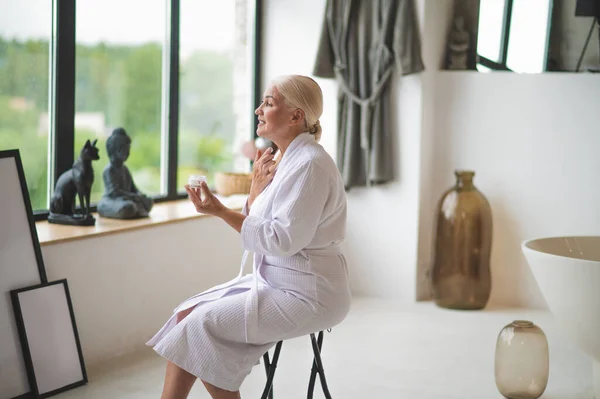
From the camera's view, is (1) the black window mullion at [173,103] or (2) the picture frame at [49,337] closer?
(2) the picture frame at [49,337]

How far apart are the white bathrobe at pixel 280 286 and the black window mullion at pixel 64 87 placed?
5.48ft

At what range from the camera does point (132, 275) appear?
3.90 metres

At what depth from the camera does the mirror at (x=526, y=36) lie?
192 inches

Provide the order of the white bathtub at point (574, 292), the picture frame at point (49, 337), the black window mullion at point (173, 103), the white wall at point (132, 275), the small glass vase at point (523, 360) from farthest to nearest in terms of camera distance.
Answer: the black window mullion at point (173, 103), the white wall at point (132, 275), the small glass vase at point (523, 360), the picture frame at point (49, 337), the white bathtub at point (574, 292)

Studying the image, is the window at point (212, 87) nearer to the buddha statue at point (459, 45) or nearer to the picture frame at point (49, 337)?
the buddha statue at point (459, 45)

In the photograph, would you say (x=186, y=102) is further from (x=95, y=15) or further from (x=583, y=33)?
(x=583, y=33)

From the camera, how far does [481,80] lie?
199 inches

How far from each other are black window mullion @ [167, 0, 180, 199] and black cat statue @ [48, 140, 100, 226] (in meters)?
1.07

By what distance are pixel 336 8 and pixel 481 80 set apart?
99 cm

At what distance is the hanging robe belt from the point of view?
497 cm

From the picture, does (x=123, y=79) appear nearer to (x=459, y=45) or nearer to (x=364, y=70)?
(x=364, y=70)

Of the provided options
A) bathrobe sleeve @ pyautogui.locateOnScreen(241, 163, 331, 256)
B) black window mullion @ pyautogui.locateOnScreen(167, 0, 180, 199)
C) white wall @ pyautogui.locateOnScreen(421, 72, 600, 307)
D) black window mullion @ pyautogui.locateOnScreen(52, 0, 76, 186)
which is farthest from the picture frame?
white wall @ pyautogui.locateOnScreen(421, 72, 600, 307)

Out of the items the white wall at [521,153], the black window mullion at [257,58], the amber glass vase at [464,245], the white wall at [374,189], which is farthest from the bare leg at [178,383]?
the black window mullion at [257,58]

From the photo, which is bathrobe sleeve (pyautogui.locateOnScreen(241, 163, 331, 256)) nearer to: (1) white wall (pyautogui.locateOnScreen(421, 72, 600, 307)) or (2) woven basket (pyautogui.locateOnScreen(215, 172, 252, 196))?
(2) woven basket (pyautogui.locateOnScreen(215, 172, 252, 196))
